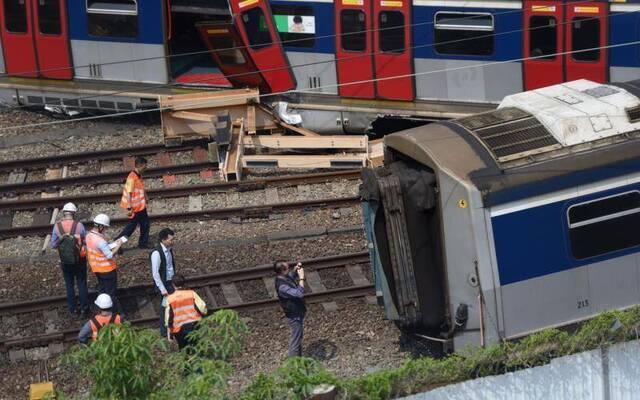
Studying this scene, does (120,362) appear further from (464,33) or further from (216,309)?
(464,33)

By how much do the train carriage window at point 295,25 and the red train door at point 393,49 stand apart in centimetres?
112

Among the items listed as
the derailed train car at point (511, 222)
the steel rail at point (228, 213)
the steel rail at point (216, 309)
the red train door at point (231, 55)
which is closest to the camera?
the derailed train car at point (511, 222)

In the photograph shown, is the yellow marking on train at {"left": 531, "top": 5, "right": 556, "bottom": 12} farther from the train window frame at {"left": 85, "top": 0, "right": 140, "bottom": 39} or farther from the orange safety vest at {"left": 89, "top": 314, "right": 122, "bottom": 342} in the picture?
the orange safety vest at {"left": 89, "top": 314, "right": 122, "bottom": 342}

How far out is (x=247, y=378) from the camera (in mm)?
14117

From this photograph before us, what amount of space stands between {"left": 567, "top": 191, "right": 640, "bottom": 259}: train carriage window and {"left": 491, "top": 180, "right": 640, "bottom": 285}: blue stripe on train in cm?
8

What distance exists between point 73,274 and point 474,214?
544 cm

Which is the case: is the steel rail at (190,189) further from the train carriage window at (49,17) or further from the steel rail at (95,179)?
the train carriage window at (49,17)

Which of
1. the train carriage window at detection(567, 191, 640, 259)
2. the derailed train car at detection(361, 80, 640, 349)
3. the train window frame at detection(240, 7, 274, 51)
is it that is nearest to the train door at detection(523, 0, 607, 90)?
the train window frame at detection(240, 7, 274, 51)

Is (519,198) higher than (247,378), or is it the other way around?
(519,198)

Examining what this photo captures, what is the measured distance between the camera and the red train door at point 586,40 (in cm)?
1994

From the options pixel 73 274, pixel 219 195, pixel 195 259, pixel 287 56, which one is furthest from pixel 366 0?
pixel 73 274

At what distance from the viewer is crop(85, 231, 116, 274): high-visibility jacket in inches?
605

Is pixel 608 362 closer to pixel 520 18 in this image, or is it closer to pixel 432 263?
pixel 432 263

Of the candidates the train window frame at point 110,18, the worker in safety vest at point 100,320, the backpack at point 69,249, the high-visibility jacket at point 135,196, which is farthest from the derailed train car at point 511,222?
the train window frame at point 110,18
